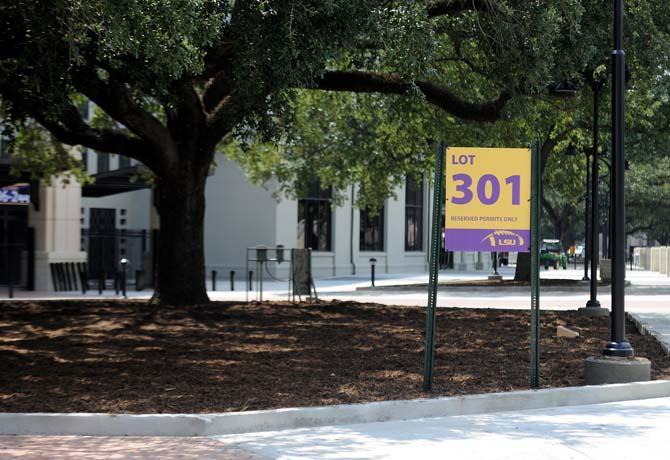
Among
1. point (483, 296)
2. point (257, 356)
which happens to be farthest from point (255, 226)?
point (257, 356)

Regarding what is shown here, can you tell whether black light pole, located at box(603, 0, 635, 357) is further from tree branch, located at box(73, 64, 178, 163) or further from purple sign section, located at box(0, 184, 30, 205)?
purple sign section, located at box(0, 184, 30, 205)

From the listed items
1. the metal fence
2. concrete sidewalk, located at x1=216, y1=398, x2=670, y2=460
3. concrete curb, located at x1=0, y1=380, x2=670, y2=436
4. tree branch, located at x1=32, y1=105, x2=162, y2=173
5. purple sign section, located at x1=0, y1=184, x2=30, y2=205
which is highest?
tree branch, located at x1=32, y1=105, x2=162, y2=173

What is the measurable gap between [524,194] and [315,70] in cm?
409

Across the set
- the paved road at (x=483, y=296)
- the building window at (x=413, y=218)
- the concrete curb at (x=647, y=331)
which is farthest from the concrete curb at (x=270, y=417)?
the building window at (x=413, y=218)

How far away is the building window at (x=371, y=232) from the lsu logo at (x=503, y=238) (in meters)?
35.6

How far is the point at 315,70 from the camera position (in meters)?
12.3

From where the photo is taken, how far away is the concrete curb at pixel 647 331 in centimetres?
1285

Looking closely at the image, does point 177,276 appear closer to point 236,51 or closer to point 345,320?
point 345,320

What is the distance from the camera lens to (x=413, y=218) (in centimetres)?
4838

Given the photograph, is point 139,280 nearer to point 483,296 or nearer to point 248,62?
point 483,296

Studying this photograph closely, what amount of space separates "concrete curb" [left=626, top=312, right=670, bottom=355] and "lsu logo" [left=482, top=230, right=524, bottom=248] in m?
4.26

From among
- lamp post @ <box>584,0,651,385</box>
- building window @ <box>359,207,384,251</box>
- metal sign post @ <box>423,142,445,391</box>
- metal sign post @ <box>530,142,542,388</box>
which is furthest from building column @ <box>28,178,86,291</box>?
metal sign post @ <box>530,142,542,388</box>

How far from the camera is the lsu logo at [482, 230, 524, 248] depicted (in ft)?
30.7

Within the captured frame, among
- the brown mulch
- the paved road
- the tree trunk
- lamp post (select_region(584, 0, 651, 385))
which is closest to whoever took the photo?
the brown mulch
